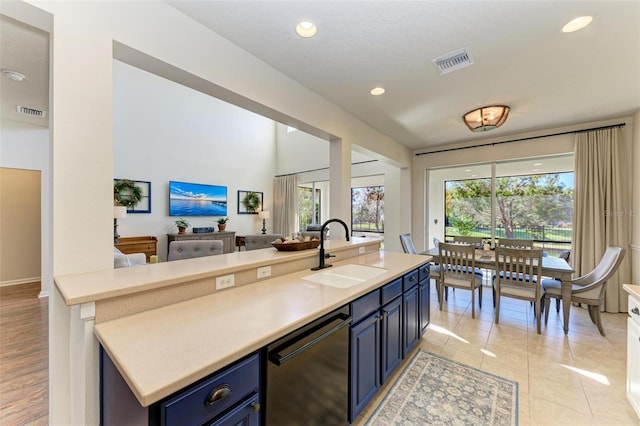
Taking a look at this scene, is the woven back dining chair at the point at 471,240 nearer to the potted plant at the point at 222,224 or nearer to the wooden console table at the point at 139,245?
the potted plant at the point at 222,224

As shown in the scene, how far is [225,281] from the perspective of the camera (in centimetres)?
161

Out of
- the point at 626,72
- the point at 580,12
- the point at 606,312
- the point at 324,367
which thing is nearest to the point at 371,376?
the point at 324,367

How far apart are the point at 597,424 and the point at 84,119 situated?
3617 mm

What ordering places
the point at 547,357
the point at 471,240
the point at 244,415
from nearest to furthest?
the point at 244,415
the point at 547,357
the point at 471,240

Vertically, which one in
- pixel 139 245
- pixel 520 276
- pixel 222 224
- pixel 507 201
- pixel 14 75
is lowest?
pixel 520 276

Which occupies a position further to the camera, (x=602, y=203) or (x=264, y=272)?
(x=602, y=203)

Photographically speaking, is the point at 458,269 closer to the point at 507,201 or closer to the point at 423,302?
the point at 423,302

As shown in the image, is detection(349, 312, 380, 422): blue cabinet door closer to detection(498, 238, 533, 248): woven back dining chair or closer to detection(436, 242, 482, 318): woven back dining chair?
detection(436, 242, 482, 318): woven back dining chair

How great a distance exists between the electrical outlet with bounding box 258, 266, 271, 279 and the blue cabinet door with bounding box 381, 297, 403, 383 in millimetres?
877

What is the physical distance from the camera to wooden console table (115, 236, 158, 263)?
500cm

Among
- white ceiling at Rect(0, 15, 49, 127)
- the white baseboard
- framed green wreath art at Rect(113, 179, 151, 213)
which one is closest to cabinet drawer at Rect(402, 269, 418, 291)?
white ceiling at Rect(0, 15, 49, 127)

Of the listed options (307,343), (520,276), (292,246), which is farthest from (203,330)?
(520,276)

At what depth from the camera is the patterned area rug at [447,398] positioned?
5.68ft

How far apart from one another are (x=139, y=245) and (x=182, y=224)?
3.22 ft
